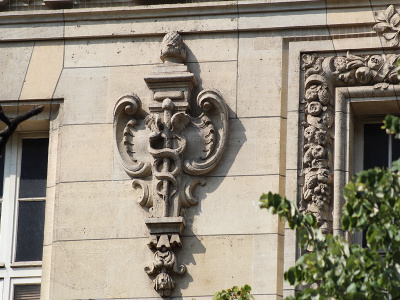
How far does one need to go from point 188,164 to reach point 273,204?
389 cm

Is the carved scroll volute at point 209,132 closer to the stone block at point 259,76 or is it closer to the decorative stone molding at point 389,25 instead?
the stone block at point 259,76

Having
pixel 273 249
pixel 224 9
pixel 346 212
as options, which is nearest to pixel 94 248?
pixel 273 249

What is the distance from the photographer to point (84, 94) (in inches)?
740

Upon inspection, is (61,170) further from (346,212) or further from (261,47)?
(346,212)

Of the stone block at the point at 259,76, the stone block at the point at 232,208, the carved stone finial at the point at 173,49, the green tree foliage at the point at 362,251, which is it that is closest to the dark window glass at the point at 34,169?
the carved stone finial at the point at 173,49

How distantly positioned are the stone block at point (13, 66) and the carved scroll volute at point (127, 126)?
1387 millimetres

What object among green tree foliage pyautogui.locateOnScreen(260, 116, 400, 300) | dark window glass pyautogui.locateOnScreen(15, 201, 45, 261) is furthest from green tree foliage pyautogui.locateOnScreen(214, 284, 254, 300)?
dark window glass pyautogui.locateOnScreen(15, 201, 45, 261)

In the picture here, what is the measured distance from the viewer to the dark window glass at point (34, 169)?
1880 centimetres

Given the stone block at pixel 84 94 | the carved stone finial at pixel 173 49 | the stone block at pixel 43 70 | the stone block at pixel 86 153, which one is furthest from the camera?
the stone block at pixel 43 70

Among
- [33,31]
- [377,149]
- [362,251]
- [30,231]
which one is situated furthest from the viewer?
[33,31]

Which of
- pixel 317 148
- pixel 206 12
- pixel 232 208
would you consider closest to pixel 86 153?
pixel 232 208

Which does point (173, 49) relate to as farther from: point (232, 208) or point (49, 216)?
point (49, 216)

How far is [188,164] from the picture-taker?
59.3 ft

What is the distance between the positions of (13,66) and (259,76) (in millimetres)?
3160
